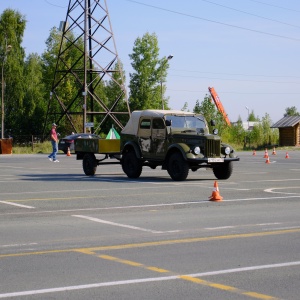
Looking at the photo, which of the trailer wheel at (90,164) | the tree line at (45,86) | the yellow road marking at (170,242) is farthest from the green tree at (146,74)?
the yellow road marking at (170,242)

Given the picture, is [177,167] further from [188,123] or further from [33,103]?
[33,103]

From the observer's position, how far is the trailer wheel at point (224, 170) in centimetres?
2488

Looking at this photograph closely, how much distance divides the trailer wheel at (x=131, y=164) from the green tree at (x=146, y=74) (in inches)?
2587

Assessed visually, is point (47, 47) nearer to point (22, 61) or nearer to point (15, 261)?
point (22, 61)

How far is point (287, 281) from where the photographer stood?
8305mm

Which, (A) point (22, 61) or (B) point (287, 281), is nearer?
(B) point (287, 281)

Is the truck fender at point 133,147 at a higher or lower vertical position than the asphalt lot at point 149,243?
higher

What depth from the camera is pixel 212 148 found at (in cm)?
2438

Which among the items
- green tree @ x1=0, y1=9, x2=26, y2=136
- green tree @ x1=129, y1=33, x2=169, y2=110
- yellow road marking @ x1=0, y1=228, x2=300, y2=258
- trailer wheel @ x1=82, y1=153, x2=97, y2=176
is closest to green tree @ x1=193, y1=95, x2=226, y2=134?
green tree @ x1=129, y1=33, x2=169, y2=110

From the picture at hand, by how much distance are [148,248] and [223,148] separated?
→ 47.9ft

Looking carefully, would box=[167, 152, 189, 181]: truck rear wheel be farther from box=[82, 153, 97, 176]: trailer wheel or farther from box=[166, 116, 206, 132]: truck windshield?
box=[82, 153, 97, 176]: trailer wheel

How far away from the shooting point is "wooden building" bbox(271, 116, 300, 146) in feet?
260

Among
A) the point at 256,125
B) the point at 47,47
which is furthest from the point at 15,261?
the point at 47,47

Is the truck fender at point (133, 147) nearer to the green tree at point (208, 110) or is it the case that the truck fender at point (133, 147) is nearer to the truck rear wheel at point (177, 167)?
the truck rear wheel at point (177, 167)
